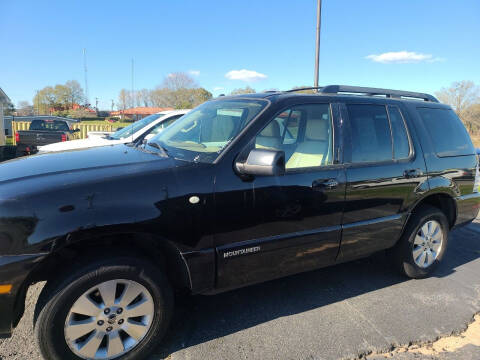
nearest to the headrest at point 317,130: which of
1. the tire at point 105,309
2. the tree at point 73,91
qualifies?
the tire at point 105,309

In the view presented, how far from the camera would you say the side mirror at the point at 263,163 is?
95.4 inches

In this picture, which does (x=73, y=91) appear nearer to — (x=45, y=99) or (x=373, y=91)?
(x=45, y=99)

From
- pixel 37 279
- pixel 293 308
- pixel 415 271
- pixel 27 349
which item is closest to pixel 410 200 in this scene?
pixel 415 271

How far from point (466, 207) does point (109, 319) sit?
13.4ft

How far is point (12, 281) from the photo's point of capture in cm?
200

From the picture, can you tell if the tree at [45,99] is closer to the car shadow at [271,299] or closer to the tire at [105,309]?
the car shadow at [271,299]

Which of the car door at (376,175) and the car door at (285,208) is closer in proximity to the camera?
the car door at (285,208)

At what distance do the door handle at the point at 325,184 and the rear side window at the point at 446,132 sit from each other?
1.57m

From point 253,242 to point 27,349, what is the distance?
6.03 ft

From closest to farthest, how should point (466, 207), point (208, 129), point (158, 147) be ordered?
point (158, 147)
point (208, 129)
point (466, 207)

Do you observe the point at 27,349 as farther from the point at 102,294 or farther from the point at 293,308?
the point at 293,308

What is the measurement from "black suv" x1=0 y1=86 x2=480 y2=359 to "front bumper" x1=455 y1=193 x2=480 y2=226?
0.24m

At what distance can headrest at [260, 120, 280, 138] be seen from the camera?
289 cm

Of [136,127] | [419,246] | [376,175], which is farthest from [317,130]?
[136,127]
